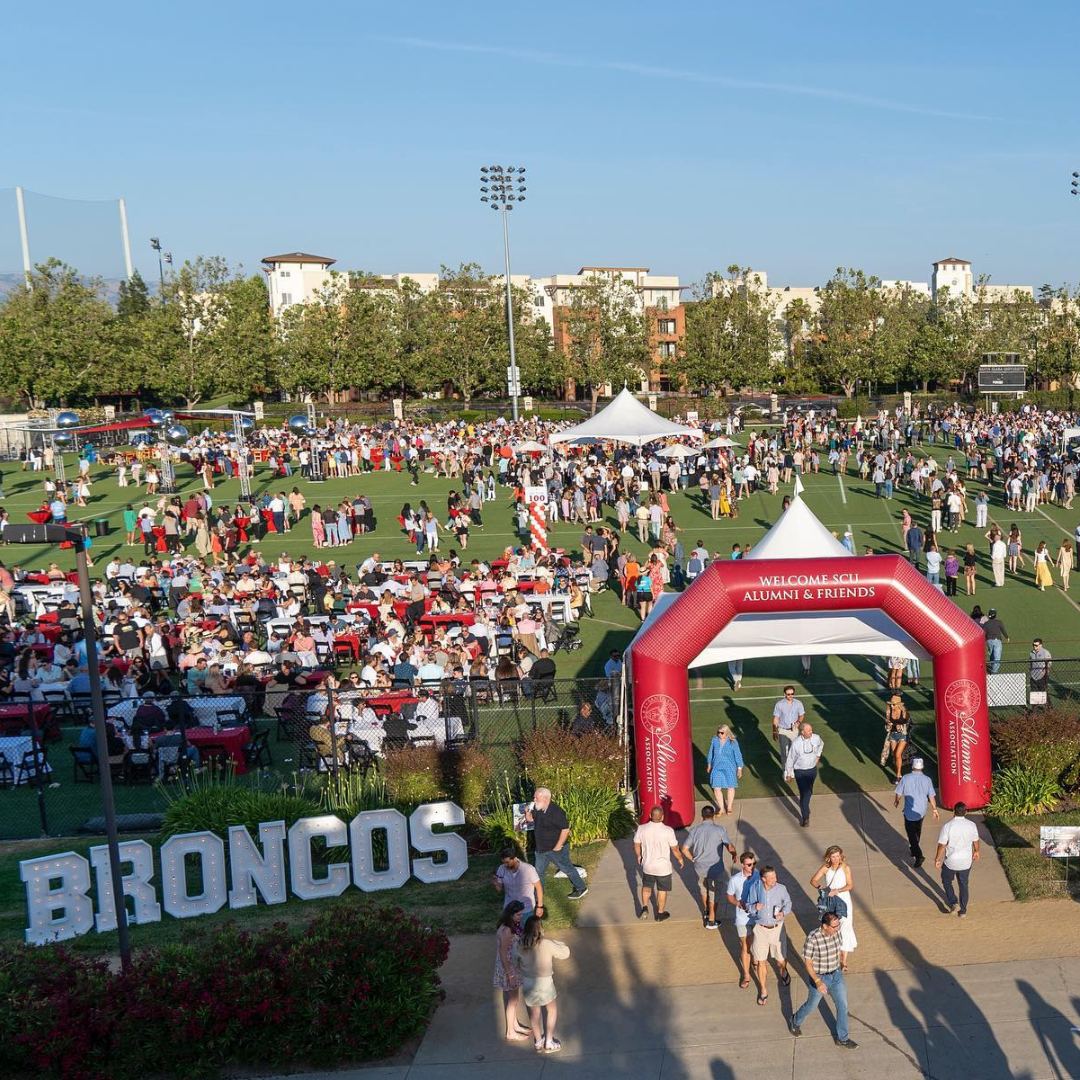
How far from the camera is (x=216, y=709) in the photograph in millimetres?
16250

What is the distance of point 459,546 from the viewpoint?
32250mm

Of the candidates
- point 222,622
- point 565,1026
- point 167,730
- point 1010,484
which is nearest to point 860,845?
point 565,1026

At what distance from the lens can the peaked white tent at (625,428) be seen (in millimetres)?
36406

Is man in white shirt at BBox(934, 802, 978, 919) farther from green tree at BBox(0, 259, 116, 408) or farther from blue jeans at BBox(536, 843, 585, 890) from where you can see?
green tree at BBox(0, 259, 116, 408)

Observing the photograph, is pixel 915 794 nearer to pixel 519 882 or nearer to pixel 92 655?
pixel 519 882

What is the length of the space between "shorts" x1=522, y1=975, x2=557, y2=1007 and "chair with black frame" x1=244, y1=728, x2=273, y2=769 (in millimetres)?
7798

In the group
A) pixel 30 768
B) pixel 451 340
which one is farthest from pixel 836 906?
pixel 451 340

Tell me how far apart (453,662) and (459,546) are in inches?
562

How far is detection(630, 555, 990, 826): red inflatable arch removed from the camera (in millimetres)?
12898

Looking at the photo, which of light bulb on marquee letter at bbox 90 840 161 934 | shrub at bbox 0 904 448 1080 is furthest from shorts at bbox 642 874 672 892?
light bulb on marquee letter at bbox 90 840 161 934

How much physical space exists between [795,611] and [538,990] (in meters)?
5.83

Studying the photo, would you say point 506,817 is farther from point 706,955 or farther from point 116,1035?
point 116,1035

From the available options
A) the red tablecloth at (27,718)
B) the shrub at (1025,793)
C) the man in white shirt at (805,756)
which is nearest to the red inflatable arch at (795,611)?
the shrub at (1025,793)

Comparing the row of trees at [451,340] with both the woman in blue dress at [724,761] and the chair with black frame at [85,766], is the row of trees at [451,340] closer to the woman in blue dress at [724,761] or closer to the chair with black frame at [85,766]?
the chair with black frame at [85,766]
